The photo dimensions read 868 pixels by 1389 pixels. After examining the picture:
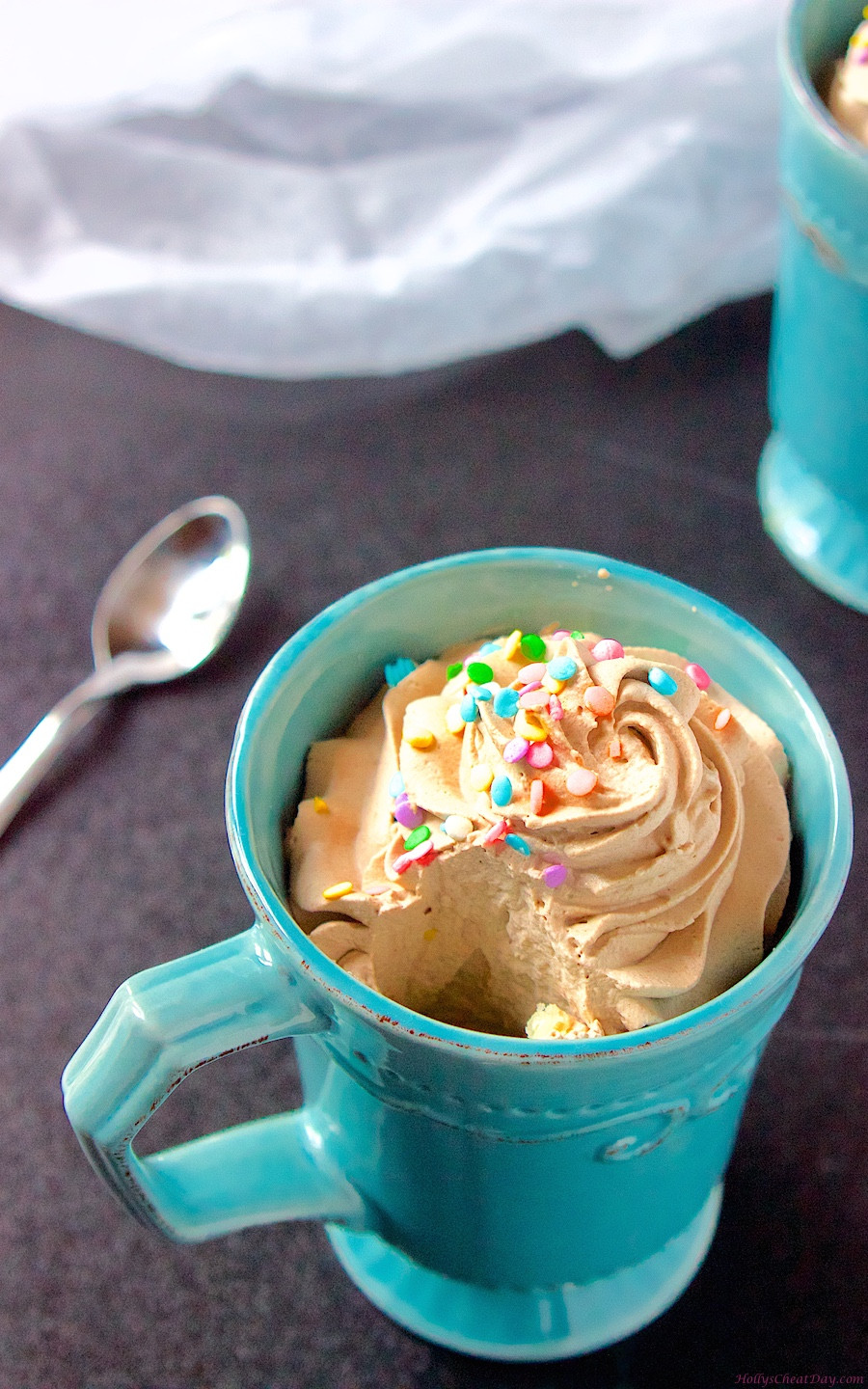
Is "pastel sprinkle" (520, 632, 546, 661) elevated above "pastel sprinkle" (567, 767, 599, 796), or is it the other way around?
"pastel sprinkle" (520, 632, 546, 661)

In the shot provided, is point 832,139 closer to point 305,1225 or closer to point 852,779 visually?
point 852,779

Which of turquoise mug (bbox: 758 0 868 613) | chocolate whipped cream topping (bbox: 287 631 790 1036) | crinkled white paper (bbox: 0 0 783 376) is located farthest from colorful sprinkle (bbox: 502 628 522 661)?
crinkled white paper (bbox: 0 0 783 376)

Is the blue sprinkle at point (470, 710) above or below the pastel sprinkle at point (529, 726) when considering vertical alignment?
below

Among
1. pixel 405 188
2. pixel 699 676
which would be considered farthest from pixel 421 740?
pixel 405 188

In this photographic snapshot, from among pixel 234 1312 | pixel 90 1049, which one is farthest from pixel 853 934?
pixel 90 1049

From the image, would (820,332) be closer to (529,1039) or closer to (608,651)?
(608,651)

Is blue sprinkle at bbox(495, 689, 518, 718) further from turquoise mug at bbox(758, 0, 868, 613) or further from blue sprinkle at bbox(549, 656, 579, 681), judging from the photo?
turquoise mug at bbox(758, 0, 868, 613)

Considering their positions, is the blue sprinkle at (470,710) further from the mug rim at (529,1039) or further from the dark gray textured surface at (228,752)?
the dark gray textured surface at (228,752)

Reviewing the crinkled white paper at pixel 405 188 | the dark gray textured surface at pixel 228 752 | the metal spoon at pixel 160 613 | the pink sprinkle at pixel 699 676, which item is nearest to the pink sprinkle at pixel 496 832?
the pink sprinkle at pixel 699 676
